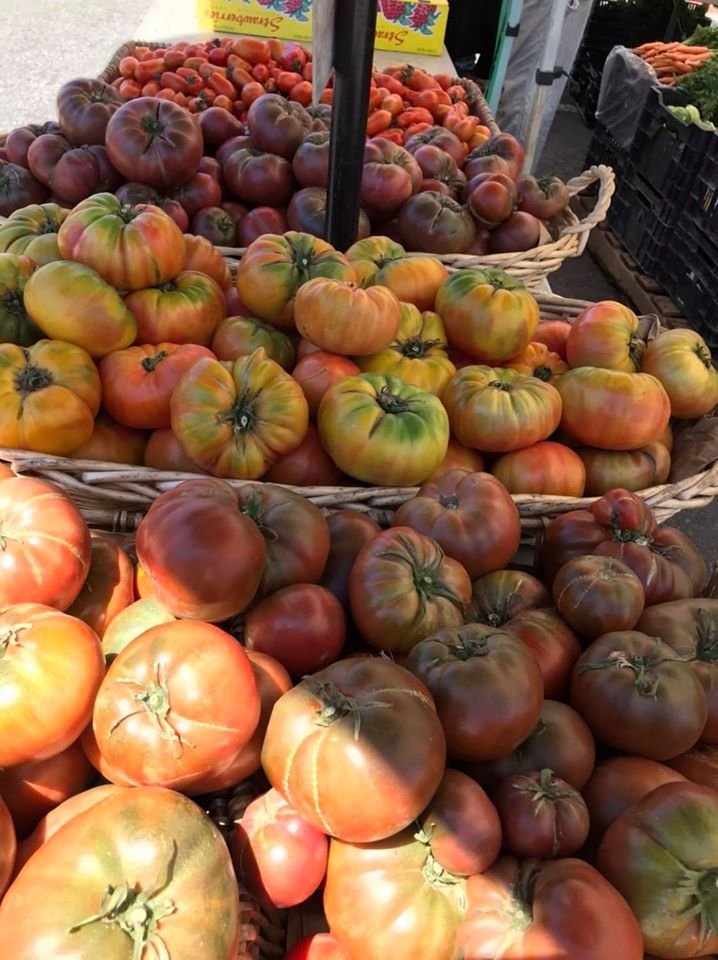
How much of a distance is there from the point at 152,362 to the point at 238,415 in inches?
10.9

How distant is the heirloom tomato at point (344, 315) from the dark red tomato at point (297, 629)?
0.78 m

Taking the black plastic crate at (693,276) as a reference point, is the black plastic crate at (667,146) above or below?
above

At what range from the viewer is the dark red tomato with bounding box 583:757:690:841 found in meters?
1.05

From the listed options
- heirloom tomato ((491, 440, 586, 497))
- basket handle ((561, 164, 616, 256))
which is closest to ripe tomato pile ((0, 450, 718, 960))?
heirloom tomato ((491, 440, 586, 497))

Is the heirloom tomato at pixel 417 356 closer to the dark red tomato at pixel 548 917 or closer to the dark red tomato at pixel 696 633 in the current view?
the dark red tomato at pixel 696 633

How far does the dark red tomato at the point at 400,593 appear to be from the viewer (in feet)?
3.91

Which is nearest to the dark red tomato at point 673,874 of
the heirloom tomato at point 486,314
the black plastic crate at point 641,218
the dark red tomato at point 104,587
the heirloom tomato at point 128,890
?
the heirloom tomato at point 128,890

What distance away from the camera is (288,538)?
1.27 meters

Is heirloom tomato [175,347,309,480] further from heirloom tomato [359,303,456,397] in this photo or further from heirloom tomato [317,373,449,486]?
heirloom tomato [359,303,456,397]

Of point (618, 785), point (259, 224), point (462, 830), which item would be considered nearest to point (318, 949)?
point (462, 830)

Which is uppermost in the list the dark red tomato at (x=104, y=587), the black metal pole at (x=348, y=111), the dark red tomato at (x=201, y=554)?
the black metal pole at (x=348, y=111)

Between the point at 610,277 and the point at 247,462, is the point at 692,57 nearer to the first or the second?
the point at 610,277

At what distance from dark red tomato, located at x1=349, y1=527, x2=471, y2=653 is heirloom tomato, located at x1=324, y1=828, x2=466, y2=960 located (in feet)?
1.12

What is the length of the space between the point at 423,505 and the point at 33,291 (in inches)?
40.4
